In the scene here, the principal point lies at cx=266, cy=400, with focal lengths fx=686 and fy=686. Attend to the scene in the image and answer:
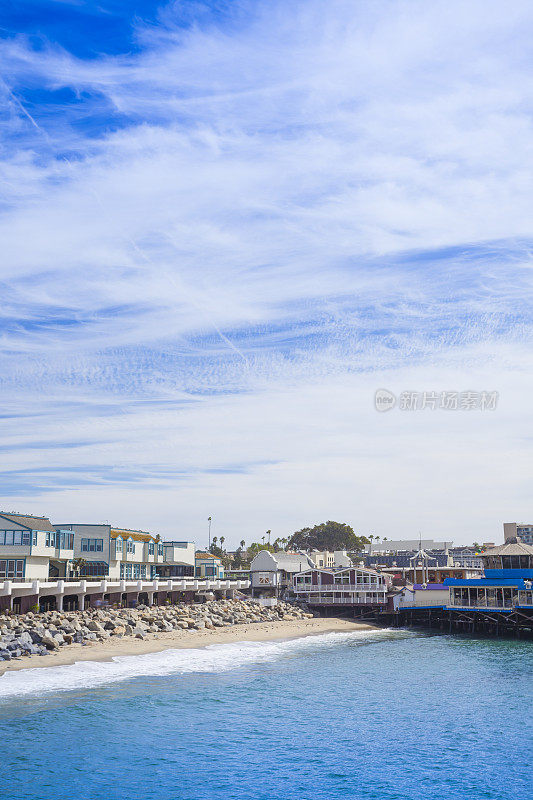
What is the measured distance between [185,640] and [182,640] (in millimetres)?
317

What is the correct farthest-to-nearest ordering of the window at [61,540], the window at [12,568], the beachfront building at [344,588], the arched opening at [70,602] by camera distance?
1. the beachfront building at [344,588]
2. the window at [61,540]
3. the window at [12,568]
4. the arched opening at [70,602]

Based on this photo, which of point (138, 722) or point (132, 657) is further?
point (132, 657)

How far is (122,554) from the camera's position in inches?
3504

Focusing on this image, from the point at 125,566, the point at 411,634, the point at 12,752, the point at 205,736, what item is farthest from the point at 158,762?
the point at 125,566

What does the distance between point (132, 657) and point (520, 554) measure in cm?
4616

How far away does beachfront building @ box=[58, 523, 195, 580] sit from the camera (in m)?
85.2

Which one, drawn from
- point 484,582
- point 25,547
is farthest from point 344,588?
point 25,547

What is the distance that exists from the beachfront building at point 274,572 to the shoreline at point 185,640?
15.2m

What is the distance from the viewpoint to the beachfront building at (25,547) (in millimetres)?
69000

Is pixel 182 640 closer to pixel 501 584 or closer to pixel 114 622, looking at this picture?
pixel 114 622

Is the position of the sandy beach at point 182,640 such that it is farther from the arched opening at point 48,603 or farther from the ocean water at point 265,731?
the arched opening at point 48,603

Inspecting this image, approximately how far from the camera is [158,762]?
27.8 metres

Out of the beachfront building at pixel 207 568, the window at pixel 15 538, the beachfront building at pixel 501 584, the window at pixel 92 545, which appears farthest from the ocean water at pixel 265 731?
the beachfront building at pixel 207 568

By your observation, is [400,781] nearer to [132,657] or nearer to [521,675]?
[521,675]
